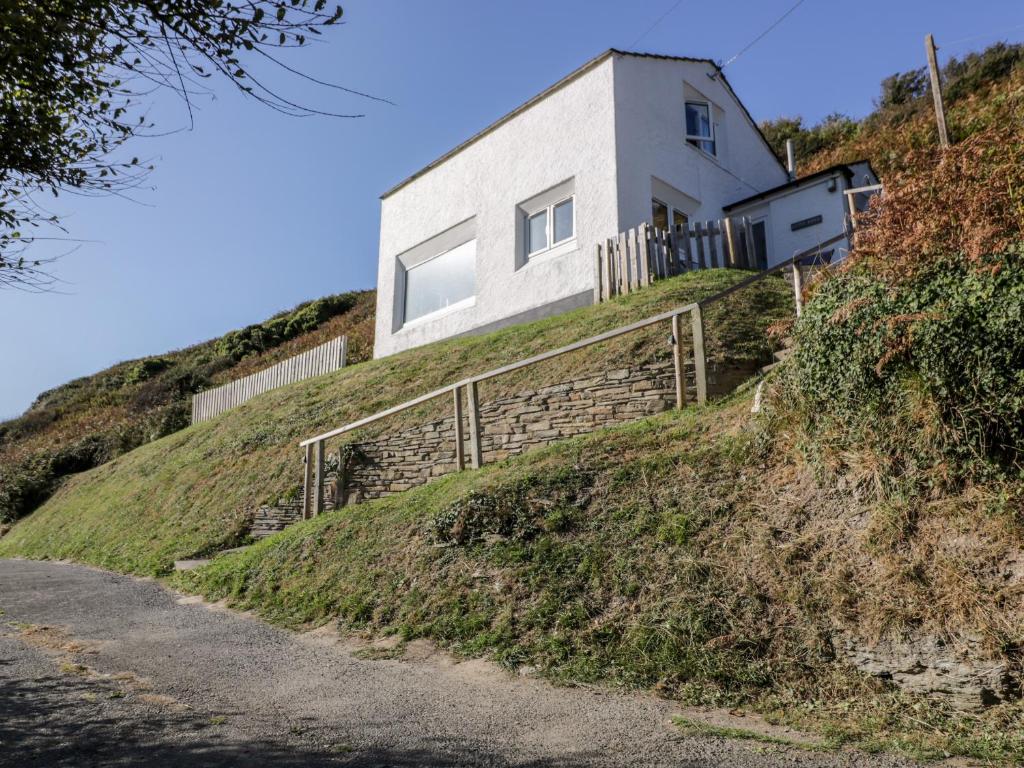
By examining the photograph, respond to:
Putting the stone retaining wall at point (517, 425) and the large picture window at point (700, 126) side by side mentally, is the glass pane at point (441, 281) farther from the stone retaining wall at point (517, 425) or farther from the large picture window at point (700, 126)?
the stone retaining wall at point (517, 425)

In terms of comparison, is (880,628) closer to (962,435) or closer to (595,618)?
(962,435)

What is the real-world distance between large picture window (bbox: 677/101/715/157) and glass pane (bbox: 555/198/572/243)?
380 centimetres

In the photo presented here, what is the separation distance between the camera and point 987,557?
4.33 m

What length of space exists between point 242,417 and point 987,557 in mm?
17379

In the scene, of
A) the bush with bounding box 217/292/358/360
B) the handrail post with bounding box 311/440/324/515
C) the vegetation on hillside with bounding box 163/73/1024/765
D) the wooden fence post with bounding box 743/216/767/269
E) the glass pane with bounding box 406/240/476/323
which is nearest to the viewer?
the vegetation on hillside with bounding box 163/73/1024/765

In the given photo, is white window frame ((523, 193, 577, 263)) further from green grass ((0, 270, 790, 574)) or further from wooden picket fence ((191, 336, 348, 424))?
wooden picket fence ((191, 336, 348, 424))

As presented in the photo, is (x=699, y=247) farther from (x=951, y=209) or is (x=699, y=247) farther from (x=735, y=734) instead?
(x=735, y=734)

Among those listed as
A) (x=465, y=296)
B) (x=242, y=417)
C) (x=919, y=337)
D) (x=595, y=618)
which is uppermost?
(x=465, y=296)

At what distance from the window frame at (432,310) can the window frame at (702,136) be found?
5.91 m

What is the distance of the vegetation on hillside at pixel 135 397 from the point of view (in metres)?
23.0

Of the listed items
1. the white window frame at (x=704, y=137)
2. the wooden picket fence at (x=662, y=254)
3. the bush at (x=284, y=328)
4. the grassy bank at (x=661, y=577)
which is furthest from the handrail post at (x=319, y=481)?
the bush at (x=284, y=328)

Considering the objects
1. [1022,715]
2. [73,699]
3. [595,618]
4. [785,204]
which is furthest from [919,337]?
[785,204]

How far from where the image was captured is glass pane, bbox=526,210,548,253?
55.1 feet

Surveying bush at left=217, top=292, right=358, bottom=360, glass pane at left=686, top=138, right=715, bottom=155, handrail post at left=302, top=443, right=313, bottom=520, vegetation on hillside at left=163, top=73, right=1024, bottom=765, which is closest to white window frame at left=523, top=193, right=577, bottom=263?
glass pane at left=686, top=138, right=715, bottom=155
